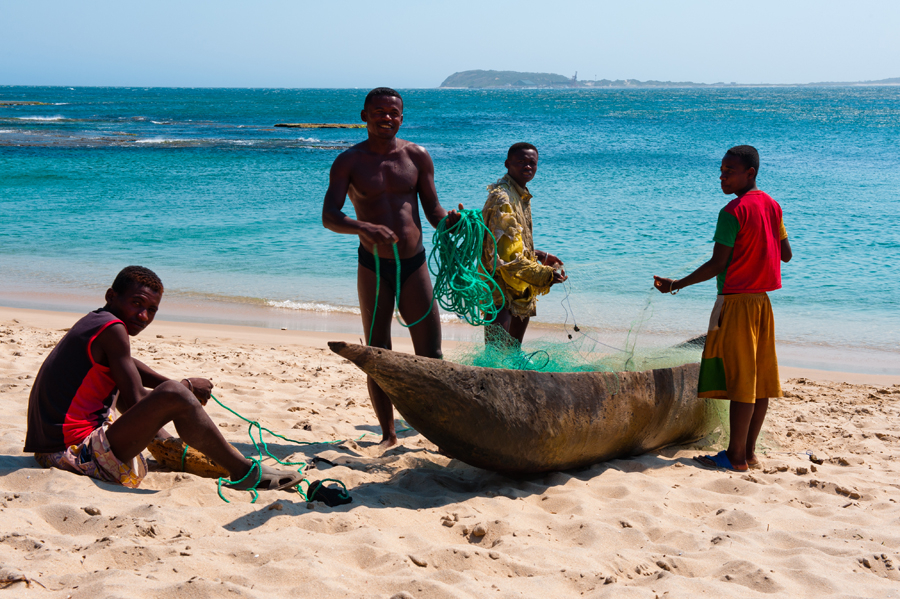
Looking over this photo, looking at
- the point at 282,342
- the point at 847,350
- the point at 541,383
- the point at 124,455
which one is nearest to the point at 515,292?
the point at 541,383

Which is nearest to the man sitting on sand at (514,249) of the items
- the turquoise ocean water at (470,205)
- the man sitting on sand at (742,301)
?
the turquoise ocean water at (470,205)

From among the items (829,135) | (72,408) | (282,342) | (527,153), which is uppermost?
(829,135)

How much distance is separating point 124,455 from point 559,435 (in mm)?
2174

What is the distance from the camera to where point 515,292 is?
168 inches

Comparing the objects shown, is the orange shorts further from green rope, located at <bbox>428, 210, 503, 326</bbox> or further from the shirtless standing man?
the shirtless standing man

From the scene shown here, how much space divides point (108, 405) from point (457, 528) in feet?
6.02

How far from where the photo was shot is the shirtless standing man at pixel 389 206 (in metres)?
3.90

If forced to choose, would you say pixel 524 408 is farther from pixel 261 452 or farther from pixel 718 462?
pixel 261 452

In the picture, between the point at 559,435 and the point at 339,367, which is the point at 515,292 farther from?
the point at 339,367

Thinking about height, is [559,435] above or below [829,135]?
below

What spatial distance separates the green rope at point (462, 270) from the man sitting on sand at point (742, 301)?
3.62ft

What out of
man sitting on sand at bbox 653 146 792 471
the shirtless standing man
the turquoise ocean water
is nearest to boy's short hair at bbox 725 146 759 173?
man sitting on sand at bbox 653 146 792 471

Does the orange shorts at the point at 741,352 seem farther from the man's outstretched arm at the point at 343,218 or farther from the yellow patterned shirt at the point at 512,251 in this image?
the man's outstretched arm at the point at 343,218

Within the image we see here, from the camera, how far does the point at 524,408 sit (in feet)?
11.5
